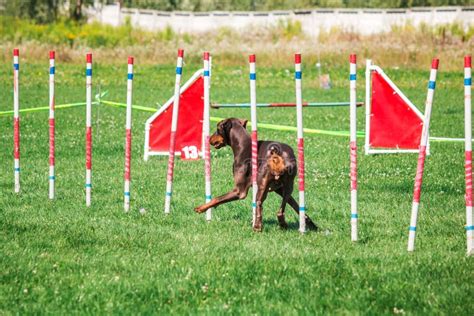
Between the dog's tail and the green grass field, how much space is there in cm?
67

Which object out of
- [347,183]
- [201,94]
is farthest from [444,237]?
[201,94]

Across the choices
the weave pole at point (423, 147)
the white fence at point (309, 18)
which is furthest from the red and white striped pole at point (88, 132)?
the white fence at point (309, 18)

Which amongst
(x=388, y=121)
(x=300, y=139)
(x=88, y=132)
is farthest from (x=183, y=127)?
(x=300, y=139)

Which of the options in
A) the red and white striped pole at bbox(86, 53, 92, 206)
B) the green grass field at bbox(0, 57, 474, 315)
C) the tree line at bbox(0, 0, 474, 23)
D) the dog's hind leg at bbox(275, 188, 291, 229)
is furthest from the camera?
the tree line at bbox(0, 0, 474, 23)

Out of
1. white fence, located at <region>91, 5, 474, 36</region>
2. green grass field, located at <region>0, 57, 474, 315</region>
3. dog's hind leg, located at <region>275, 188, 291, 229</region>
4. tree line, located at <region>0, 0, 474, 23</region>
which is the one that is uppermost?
tree line, located at <region>0, 0, 474, 23</region>

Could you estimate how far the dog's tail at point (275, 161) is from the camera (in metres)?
9.13

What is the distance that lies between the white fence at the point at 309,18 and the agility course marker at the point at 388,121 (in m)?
32.5

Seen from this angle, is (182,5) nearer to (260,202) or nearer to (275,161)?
(260,202)

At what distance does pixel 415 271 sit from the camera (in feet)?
24.8

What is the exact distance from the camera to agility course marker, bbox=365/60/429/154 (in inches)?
675

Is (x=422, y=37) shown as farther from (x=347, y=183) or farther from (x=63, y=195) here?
(x=63, y=195)

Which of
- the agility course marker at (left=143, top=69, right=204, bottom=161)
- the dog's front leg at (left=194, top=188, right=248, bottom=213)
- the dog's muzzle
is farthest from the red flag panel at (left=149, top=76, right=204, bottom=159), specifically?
the dog's front leg at (left=194, top=188, right=248, bottom=213)

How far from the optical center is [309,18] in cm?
5578

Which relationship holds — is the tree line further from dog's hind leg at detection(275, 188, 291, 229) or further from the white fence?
dog's hind leg at detection(275, 188, 291, 229)
